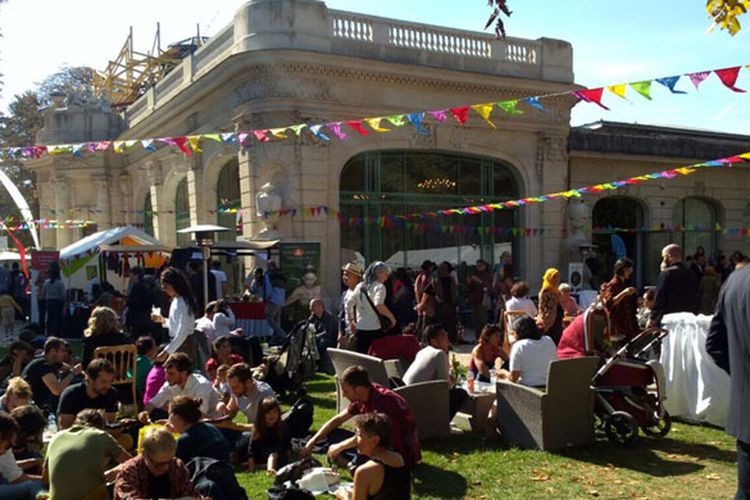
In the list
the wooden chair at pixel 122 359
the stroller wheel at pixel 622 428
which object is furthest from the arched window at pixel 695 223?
the wooden chair at pixel 122 359

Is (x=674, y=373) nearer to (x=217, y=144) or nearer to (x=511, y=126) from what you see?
(x=511, y=126)

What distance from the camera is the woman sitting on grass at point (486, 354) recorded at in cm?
753

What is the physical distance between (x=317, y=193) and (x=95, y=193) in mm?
13930

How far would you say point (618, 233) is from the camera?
20984 millimetres

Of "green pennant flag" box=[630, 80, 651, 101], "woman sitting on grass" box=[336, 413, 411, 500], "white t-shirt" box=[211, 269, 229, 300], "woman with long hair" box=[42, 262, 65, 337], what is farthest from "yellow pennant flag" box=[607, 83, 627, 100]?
"woman with long hair" box=[42, 262, 65, 337]

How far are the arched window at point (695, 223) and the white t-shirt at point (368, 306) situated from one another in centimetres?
1598

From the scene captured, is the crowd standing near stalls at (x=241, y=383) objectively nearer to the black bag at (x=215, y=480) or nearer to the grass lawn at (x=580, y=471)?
the black bag at (x=215, y=480)

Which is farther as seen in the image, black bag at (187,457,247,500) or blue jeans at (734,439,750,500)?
black bag at (187,457,247,500)

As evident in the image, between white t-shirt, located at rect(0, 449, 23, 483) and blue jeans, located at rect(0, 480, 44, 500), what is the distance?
0.17 feet

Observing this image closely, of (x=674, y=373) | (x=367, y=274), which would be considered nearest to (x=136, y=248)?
(x=367, y=274)

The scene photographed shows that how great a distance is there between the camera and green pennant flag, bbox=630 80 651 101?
7914 millimetres

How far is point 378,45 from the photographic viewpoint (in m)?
16.9

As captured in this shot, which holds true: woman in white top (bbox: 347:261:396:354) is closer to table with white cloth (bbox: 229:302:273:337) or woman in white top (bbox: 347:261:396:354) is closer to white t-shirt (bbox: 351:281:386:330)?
white t-shirt (bbox: 351:281:386:330)

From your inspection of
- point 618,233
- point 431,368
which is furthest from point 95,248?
point 618,233
